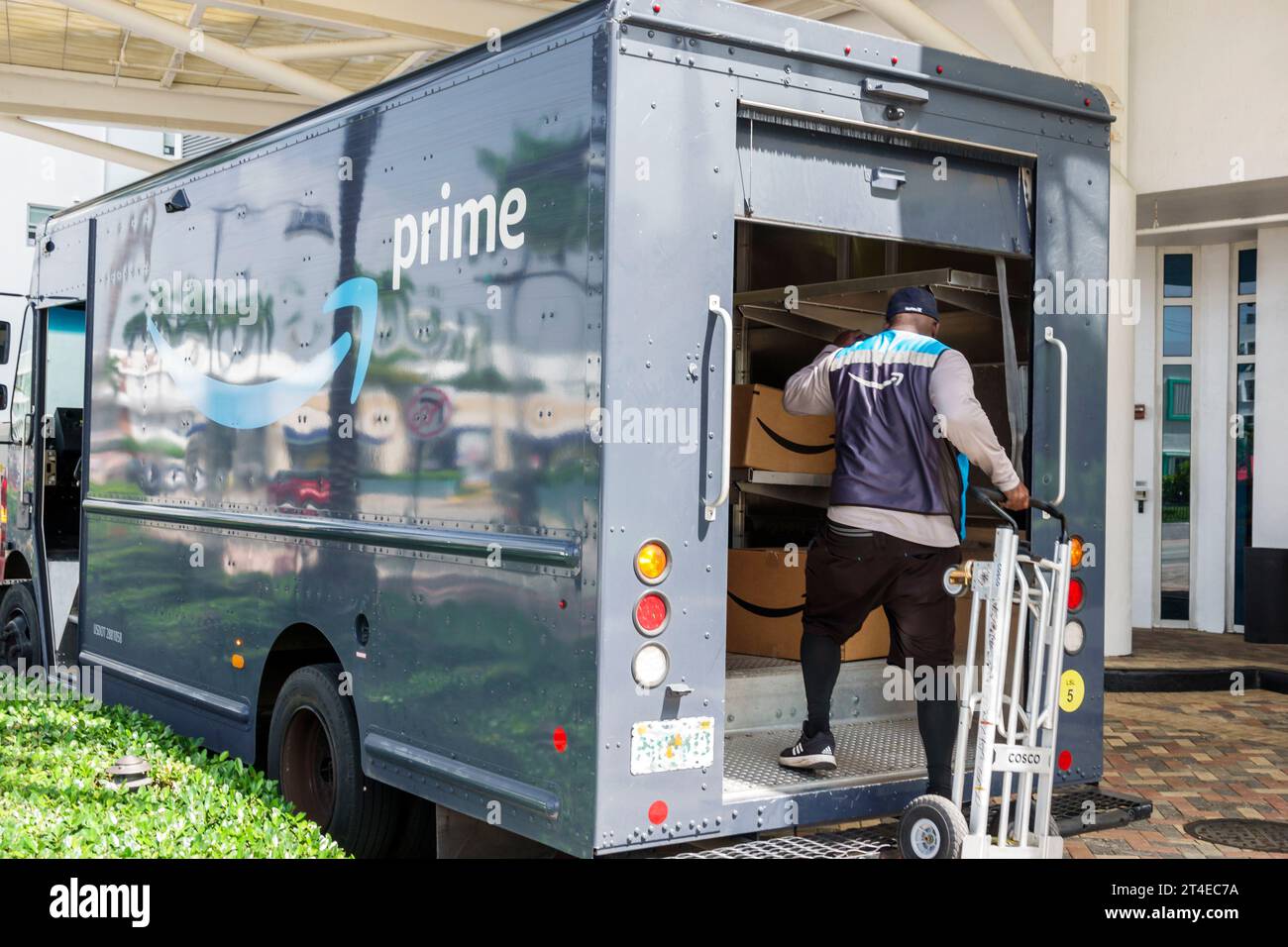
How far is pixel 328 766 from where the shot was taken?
18.3 ft

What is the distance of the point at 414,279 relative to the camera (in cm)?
481

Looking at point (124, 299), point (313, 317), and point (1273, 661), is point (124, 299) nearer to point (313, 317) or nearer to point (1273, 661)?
point (313, 317)

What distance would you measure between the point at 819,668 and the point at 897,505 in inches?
24.9

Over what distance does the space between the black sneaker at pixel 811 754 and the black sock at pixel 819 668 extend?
9 cm

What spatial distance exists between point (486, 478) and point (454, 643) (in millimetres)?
559

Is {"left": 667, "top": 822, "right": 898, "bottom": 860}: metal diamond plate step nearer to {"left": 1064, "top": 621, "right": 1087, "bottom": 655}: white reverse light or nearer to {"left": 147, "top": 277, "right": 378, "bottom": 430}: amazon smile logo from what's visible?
{"left": 1064, "top": 621, "right": 1087, "bottom": 655}: white reverse light

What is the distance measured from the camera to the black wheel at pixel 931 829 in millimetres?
4270

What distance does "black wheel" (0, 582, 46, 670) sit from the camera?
8508mm

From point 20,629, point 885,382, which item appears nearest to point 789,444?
point 885,382

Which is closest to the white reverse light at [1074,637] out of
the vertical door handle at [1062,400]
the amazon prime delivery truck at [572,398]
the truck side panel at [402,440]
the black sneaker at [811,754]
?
the amazon prime delivery truck at [572,398]

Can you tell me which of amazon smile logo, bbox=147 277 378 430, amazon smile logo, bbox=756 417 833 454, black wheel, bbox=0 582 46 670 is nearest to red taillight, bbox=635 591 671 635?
amazon smile logo, bbox=147 277 378 430

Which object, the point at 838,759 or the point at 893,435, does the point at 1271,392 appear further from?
the point at 838,759
